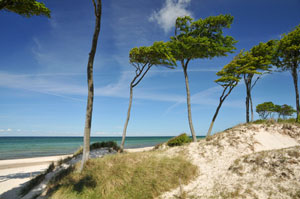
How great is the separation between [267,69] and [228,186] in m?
17.2

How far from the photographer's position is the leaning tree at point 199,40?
1423cm

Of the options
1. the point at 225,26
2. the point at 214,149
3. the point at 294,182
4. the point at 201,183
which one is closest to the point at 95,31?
the point at 201,183

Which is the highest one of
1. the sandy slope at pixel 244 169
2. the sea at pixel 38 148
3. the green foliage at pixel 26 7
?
the green foliage at pixel 26 7

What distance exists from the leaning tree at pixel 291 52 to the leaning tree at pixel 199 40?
6899mm

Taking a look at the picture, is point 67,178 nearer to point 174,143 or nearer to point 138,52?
point 174,143

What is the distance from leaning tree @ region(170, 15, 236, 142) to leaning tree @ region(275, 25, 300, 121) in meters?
6.90

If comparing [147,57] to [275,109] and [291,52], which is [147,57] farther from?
[275,109]

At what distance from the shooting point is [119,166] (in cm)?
781

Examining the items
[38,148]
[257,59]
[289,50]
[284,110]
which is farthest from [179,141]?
[284,110]

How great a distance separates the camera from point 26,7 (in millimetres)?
8742

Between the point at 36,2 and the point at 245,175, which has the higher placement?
the point at 36,2

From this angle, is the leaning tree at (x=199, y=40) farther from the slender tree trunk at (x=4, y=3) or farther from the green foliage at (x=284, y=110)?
the green foliage at (x=284, y=110)

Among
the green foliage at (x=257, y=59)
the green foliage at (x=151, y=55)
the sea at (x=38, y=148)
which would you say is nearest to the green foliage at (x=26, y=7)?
the green foliage at (x=151, y=55)

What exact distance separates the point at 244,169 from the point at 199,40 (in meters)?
10.6
